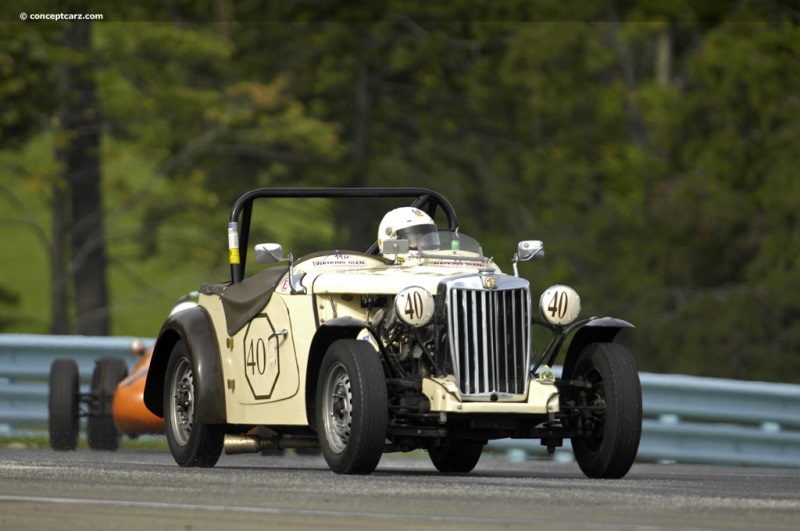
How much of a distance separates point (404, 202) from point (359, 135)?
1.68 m

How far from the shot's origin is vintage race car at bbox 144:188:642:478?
11148mm

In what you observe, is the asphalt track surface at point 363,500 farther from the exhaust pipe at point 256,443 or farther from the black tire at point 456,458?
the black tire at point 456,458

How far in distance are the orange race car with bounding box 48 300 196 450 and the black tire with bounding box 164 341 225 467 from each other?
7.39 feet

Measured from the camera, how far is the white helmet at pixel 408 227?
12.7 meters

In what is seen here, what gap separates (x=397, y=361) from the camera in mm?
11523

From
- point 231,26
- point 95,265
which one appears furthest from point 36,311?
point 95,265

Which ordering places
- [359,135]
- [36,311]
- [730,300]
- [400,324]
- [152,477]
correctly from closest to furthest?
[152,477], [400,324], [730,300], [359,135], [36,311]

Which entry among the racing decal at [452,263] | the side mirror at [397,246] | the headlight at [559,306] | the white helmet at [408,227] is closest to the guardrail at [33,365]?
the white helmet at [408,227]

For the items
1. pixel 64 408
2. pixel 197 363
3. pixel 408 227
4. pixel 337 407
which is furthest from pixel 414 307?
pixel 64 408

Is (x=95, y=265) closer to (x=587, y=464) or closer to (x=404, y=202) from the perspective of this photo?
(x=404, y=202)

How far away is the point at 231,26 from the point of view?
3966 cm

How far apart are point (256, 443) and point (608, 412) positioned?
2.47 meters

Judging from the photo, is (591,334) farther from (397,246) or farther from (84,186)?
(84,186)

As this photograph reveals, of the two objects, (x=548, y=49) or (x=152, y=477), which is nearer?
(x=152, y=477)
